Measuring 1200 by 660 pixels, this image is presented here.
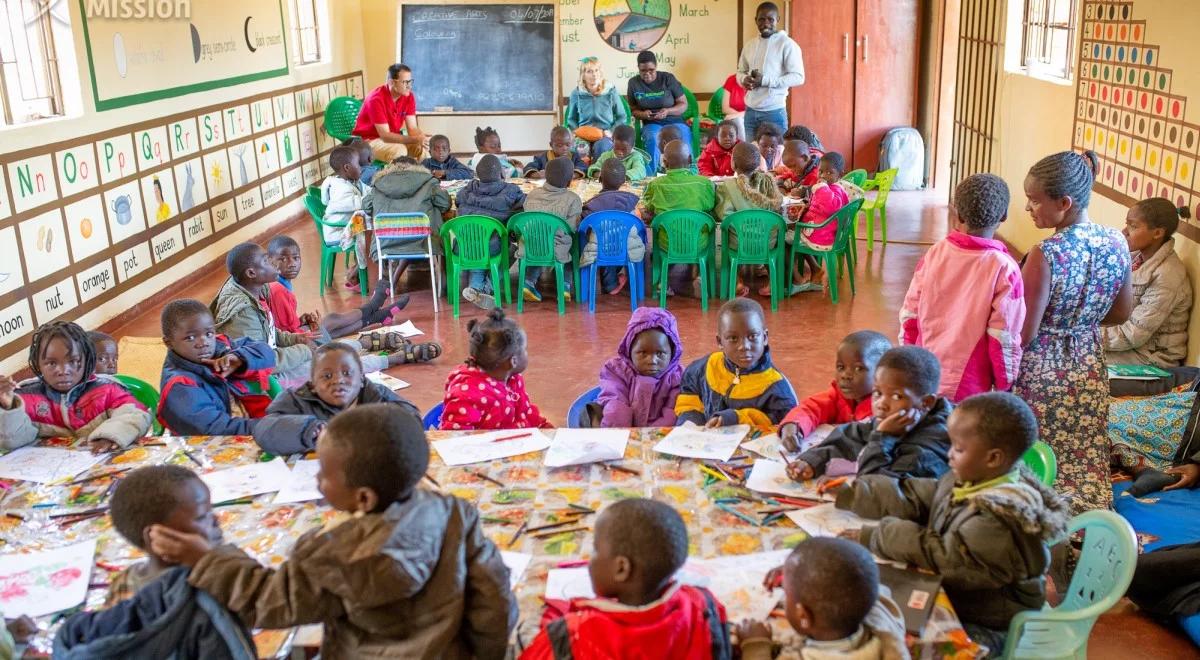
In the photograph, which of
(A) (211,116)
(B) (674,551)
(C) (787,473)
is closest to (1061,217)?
(C) (787,473)

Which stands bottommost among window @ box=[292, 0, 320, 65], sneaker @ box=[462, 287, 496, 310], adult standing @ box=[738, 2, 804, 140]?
sneaker @ box=[462, 287, 496, 310]

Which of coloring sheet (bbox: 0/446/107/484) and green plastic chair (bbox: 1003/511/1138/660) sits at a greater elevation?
coloring sheet (bbox: 0/446/107/484)

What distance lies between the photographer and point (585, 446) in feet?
9.30

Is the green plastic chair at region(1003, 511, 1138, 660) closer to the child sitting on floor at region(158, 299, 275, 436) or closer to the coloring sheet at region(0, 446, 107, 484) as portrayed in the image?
the child sitting on floor at region(158, 299, 275, 436)

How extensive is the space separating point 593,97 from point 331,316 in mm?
4246

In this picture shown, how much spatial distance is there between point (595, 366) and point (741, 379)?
2.45 m

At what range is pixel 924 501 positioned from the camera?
7.63ft

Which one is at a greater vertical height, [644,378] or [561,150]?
[561,150]

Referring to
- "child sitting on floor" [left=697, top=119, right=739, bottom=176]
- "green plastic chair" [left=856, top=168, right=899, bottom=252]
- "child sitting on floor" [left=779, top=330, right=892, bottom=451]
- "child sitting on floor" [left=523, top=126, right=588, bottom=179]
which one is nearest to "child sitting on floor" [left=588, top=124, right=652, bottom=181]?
"child sitting on floor" [left=523, top=126, right=588, bottom=179]

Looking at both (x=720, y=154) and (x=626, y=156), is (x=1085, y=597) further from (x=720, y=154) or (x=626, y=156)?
(x=720, y=154)

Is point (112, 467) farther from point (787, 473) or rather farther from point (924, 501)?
point (924, 501)

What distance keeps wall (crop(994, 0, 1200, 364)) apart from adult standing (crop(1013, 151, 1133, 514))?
53.4 inches

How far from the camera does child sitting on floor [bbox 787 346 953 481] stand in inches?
99.5

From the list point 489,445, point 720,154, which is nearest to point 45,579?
point 489,445
